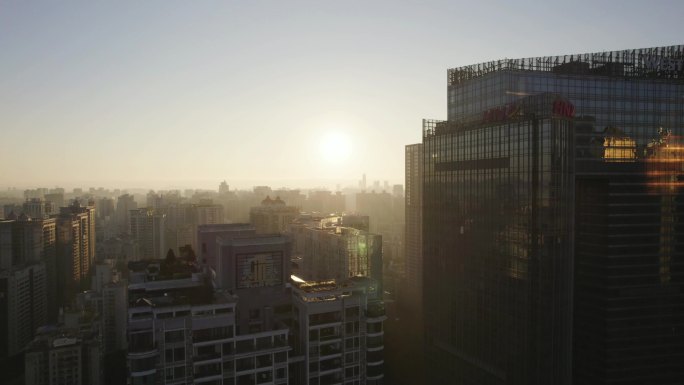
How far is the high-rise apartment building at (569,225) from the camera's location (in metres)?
33.3

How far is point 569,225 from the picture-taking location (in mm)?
33094

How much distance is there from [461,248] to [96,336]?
4343cm

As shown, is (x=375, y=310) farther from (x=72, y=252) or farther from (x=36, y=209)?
(x=36, y=209)


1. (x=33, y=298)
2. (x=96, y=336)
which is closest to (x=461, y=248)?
(x=96, y=336)

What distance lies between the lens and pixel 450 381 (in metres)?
43.1

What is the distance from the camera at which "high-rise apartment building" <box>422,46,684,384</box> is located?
33281 mm

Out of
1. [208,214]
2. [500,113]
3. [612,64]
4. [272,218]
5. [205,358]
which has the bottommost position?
[205,358]

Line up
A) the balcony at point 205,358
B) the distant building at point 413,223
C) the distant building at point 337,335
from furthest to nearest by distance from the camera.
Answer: the distant building at point 413,223 < the distant building at point 337,335 < the balcony at point 205,358

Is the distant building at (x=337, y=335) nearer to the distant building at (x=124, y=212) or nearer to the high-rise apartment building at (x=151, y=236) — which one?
the high-rise apartment building at (x=151, y=236)

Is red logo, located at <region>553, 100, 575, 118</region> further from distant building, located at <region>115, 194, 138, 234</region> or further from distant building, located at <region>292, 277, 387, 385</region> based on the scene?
distant building, located at <region>115, 194, 138, 234</region>

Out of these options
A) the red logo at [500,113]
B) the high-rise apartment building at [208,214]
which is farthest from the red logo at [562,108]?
the high-rise apartment building at [208,214]

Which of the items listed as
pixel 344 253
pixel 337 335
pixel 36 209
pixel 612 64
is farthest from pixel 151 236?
pixel 612 64

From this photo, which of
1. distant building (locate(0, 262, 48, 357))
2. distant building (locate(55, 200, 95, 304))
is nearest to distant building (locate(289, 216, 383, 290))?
distant building (locate(0, 262, 48, 357))

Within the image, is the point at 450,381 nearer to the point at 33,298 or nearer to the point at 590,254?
the point at 590,254
